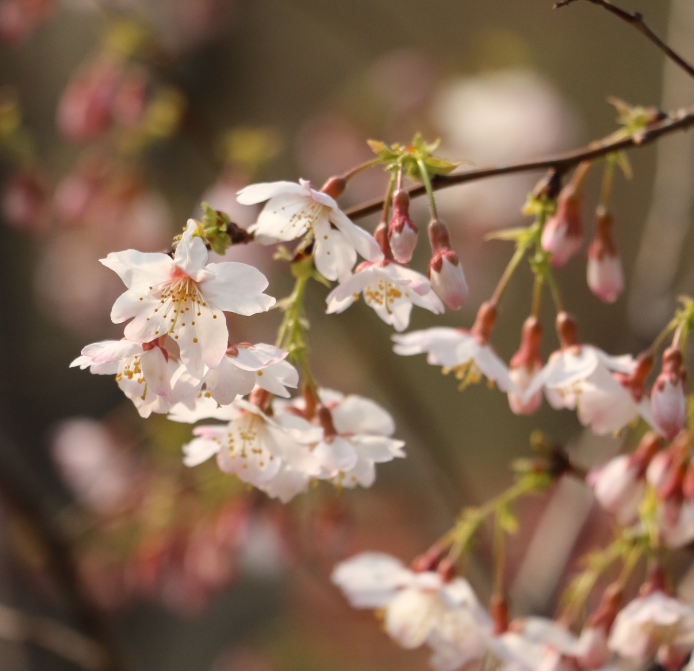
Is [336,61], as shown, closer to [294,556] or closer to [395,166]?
[294,556]

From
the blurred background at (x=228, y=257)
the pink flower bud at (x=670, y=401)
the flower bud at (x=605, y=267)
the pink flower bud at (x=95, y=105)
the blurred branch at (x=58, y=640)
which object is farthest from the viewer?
the pink flower bud at (x=95, y=105)

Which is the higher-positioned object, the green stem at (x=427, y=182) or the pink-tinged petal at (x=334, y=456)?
the green stem at (x=427, y=182)

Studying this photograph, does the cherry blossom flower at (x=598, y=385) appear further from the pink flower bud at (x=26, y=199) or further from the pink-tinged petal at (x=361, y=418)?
the pink flower bud at (x=26, y=199)

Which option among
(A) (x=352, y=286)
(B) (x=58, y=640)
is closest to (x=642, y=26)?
(A) (x=352, y=286)

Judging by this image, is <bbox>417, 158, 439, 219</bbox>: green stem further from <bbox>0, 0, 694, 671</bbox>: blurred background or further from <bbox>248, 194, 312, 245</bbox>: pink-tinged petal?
<bbox>0, 0, 694, 671</bbox>: blurred background

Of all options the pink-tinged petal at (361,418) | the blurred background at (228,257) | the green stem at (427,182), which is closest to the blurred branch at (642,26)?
the green stem at (427,182)

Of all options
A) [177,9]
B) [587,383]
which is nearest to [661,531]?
[587,383]

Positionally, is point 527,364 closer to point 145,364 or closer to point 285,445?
point 285,445

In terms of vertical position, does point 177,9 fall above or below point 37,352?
above
